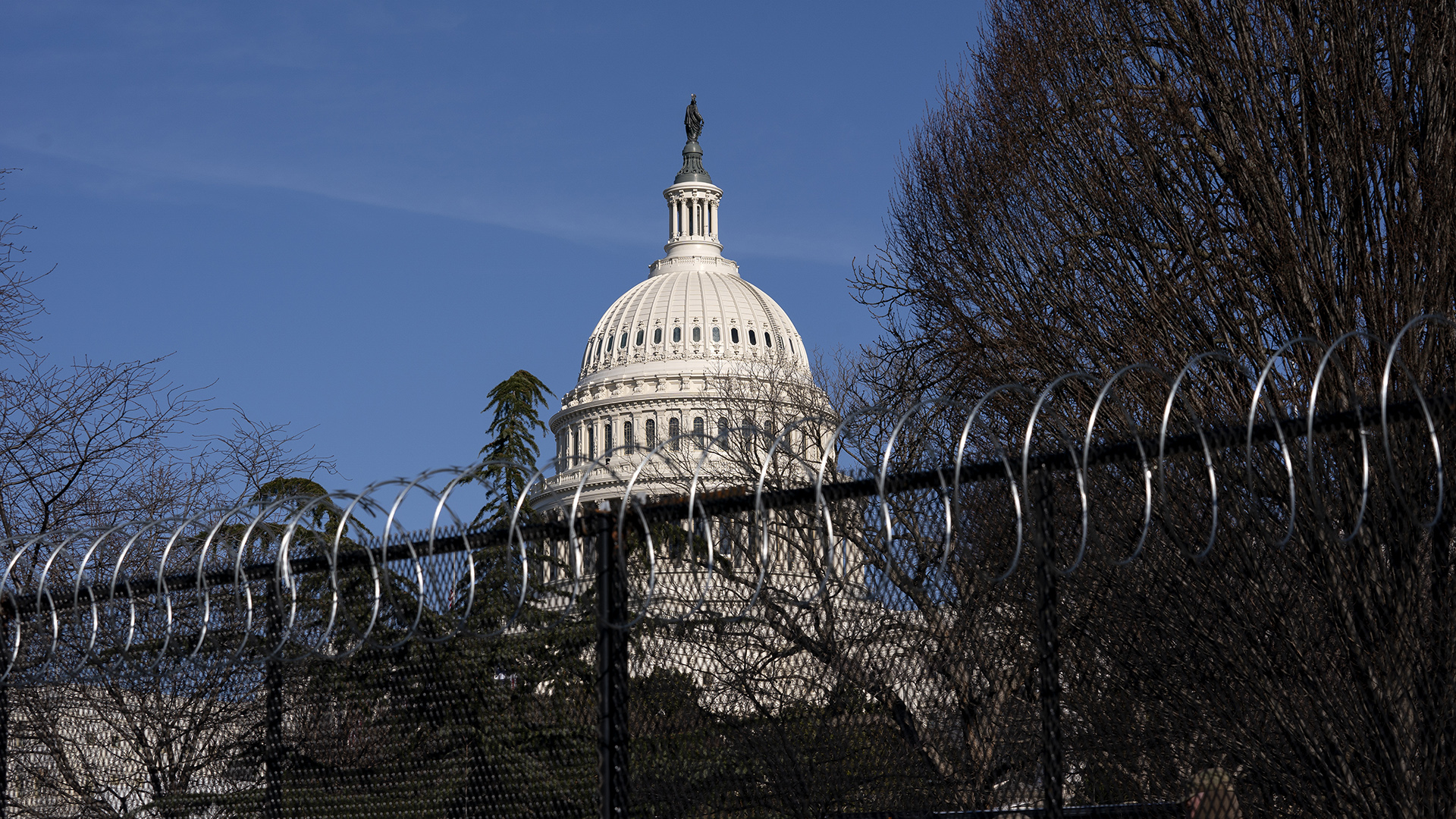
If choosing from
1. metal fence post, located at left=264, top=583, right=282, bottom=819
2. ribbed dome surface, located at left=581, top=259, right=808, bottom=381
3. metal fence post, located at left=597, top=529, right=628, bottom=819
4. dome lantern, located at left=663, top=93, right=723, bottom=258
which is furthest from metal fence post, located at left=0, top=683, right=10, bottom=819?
dome lantern, located at left=663, top=93, right=723, bottom=258

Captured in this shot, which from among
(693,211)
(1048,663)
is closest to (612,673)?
(1048,663)

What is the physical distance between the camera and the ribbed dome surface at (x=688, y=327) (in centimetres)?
9100

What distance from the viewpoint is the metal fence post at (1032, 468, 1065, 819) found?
197 inches

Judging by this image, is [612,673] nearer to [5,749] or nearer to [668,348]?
[5,749]

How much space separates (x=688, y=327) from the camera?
93.2 meters

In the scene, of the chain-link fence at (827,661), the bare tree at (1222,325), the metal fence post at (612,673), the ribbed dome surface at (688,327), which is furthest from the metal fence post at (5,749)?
the ribbed dome surface at (688,327)

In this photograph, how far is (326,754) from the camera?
683 centimetres

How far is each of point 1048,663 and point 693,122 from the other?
115 metres

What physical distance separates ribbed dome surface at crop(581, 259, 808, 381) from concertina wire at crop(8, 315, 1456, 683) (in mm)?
79699

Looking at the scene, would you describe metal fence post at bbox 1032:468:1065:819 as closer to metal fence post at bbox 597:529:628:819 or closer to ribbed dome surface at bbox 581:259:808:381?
metal fence post at bbox 597:529:628:819

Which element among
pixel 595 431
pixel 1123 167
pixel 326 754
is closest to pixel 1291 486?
pixel 326 754

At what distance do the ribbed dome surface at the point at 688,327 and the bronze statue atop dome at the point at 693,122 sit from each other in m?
20.5

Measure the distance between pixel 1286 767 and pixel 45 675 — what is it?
7.08 metres

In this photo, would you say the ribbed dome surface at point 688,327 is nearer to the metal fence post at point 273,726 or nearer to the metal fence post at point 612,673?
the metal fence post at point 273,726
